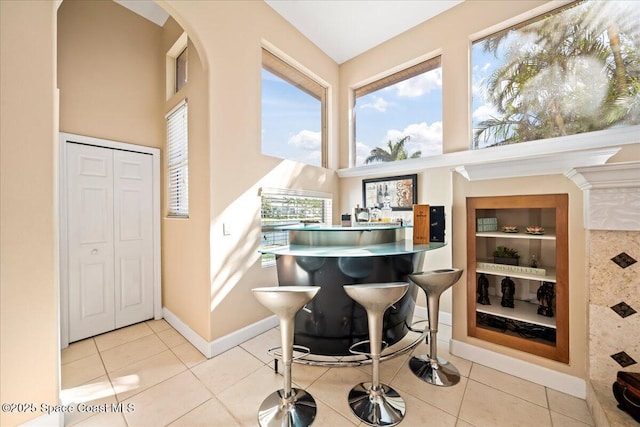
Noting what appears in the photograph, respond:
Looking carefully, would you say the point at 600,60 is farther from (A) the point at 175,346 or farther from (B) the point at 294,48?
(A) the point at 175,346

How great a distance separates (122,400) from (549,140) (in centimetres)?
439

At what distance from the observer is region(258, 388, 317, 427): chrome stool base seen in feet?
5.16

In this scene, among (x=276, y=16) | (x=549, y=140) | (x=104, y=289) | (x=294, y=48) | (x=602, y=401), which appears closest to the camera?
(x=602, y=401)

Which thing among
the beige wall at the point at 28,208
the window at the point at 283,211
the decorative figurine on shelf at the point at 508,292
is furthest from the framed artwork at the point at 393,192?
the beige wall at the point at 28,208

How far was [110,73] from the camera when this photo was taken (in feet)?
9.40

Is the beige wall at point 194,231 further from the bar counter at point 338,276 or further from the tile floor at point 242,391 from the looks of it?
the bar counter at point 338,276

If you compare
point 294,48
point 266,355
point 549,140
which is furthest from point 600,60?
point 266,355

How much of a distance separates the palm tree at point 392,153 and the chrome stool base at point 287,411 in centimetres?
306

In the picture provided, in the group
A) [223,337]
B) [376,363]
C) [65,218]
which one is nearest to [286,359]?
[376,363]

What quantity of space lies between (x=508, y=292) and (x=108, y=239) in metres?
4.32

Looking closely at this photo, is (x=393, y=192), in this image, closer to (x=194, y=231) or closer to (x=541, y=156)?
(x=541, y=156)

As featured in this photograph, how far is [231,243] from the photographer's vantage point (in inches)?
99.3

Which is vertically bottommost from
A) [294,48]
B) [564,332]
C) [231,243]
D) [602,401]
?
[602,401]

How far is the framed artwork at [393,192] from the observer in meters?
3.29
